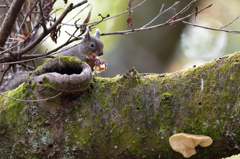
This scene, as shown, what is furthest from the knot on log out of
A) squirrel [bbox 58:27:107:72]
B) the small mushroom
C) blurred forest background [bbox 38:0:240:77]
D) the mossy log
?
blurred forest background [bbox 38:0:240:77]

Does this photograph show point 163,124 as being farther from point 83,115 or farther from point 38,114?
A: point 38,114

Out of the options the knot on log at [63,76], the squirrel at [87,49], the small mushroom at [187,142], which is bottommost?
the small mushroom at [187,142]

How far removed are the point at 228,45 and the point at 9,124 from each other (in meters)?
2.94

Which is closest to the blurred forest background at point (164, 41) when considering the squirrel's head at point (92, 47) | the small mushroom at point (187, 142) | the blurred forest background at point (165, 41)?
the blurred forest background at point (165, 41)

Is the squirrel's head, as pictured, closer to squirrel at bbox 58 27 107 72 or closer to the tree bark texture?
squirrel at bbox 58 27 107 72

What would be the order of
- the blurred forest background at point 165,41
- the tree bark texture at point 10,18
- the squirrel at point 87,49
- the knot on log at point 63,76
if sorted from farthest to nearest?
the blurred forest background at point 165,41 → the squirrel at point 87,49 → the tree bark texture at point 10,18 → the knot on log at point 63,76

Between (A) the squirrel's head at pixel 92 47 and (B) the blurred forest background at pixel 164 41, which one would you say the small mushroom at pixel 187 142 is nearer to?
(A) the squirrel's head at pixel 92 47

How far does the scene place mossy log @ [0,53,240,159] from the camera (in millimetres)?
1236

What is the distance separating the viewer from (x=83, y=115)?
136 centimetres

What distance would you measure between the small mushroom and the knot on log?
0.54 meters

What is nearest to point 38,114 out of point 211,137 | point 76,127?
point 76,127

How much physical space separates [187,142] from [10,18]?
151 cm

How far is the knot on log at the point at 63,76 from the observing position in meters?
1.27

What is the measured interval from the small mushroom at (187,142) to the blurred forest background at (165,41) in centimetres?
222
